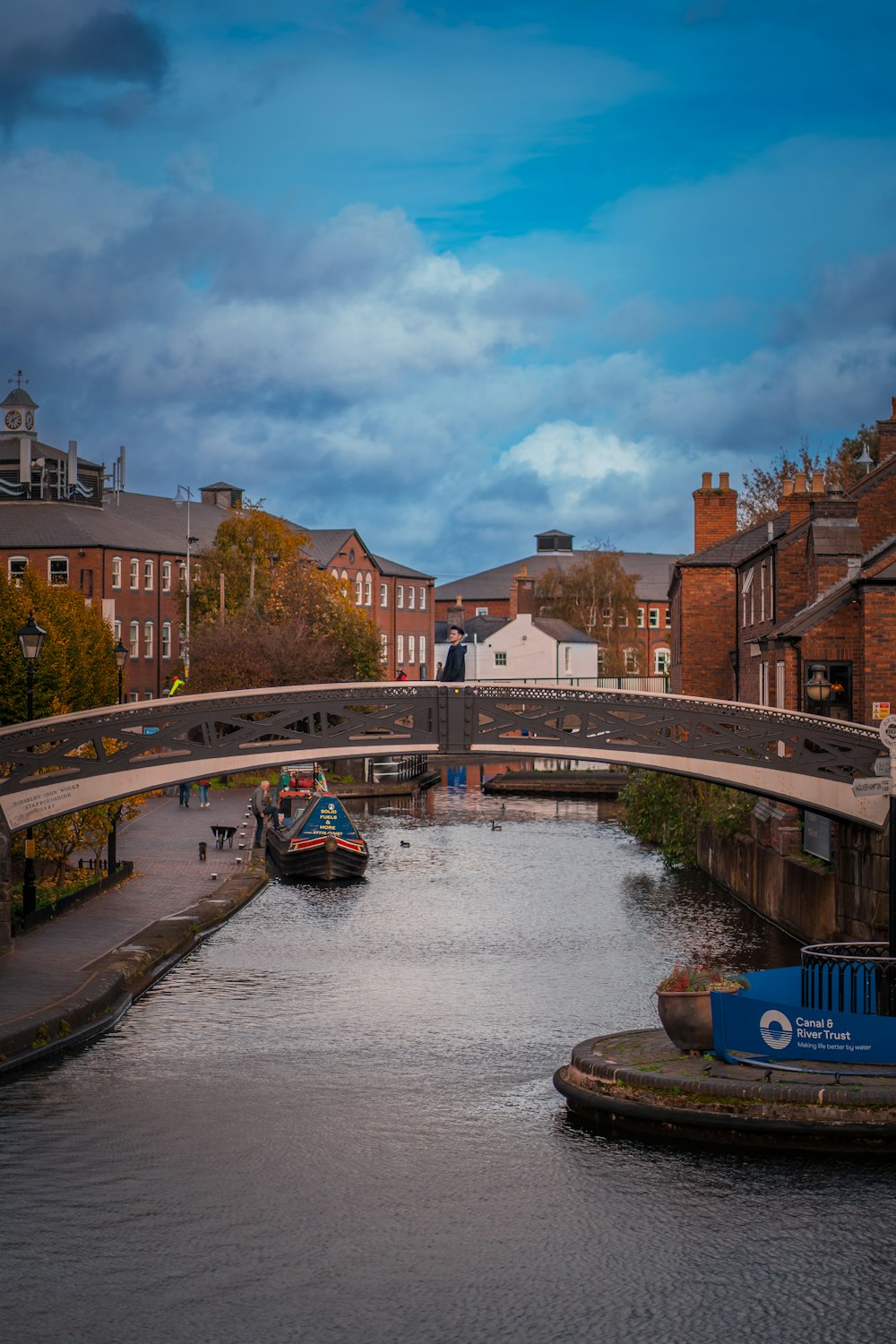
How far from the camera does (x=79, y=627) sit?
6288cm

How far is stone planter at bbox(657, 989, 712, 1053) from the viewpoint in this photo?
734 inches

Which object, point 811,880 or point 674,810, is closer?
point 811,880

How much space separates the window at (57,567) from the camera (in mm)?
87562

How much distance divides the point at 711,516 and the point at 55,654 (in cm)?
2203

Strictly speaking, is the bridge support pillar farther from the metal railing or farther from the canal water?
the metal railing

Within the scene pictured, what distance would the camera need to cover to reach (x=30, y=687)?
95.0 ft

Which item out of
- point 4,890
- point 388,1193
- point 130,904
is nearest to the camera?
point 388,1193

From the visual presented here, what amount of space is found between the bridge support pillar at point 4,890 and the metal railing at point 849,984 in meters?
12.5

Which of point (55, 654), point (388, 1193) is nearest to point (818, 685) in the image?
point (388, 1193)

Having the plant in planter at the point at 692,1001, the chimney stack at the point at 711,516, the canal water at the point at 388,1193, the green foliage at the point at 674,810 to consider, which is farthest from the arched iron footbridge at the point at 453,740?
the chimney stack at the point at 711,516

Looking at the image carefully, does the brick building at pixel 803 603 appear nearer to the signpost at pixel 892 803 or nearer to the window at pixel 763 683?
the window at pixel 763 683

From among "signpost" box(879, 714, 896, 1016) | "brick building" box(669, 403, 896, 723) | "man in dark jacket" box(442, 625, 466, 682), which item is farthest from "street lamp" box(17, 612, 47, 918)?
"man in dark jacket" box(442, 625, 466, 682)

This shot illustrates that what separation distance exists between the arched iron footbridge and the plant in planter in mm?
8924

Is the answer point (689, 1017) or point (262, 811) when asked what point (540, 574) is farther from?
point (689, 1017)
